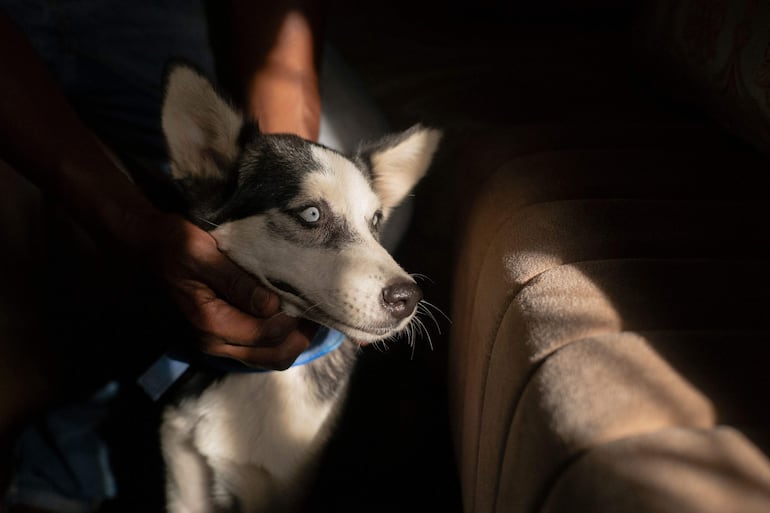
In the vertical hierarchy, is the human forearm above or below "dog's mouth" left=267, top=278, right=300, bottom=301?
above

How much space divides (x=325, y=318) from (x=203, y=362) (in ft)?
0.92

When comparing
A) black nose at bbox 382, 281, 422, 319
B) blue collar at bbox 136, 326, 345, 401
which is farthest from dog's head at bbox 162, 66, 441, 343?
blue collar at bbox 136, 326, 345, 401

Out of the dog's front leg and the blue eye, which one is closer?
the blue eye

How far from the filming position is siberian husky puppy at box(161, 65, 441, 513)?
0.88m

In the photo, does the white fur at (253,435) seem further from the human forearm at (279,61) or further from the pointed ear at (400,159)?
the human forearm at (279,61)

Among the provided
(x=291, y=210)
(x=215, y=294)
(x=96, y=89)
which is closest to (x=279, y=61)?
(x=96, y=89)

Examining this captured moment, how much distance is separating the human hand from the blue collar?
9 cm

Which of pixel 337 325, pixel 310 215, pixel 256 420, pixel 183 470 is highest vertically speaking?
pixel 310 215

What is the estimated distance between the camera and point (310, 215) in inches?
37.6

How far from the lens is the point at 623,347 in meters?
0.63

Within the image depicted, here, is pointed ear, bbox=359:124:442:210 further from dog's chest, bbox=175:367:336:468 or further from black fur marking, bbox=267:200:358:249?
dog's chest, bbox=175:367:336:468

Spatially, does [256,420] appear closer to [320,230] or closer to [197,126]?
[320,230]

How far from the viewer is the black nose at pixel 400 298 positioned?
845 mm

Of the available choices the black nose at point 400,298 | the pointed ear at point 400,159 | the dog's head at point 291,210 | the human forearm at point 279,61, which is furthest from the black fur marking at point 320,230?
the human forearm at point 279,61
